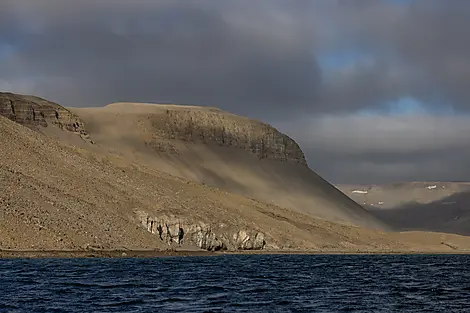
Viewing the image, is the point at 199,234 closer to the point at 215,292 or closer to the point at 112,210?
the point at 112,210

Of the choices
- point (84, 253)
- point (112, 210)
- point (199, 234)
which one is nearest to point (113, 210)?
point (112, 210)

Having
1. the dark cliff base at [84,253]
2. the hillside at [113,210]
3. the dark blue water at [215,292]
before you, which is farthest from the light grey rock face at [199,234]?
the dark blue water at [215,292]

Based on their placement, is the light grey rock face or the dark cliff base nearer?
the dark cliff base

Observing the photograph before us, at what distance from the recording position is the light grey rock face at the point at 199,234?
141988 mm

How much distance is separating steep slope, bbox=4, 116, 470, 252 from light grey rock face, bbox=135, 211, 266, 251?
0.17m

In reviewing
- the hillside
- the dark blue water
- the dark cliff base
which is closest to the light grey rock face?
the hillside

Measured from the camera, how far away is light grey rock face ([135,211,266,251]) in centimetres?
14199

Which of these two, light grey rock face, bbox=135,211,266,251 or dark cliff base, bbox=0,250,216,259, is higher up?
light grey rock face, bbox=135,211,266,251

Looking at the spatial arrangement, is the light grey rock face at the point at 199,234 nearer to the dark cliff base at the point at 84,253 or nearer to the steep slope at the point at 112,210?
the steep slope at the point at 112,210

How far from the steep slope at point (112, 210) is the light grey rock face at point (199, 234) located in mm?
167

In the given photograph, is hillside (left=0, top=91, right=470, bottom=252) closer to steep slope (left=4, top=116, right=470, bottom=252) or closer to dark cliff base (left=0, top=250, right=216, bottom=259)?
steep slope (left=4, top=116, right=470, bottom=252)

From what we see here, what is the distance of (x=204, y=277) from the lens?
7375 cm

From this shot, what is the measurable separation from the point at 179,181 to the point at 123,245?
56416mm

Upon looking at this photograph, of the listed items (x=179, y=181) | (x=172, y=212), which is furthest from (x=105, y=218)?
(x=179, y=181)
